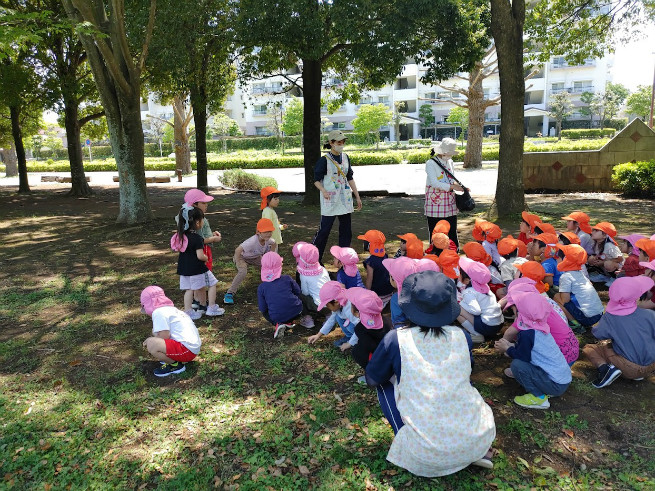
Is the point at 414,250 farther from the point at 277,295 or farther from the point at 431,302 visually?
the point at 431,302

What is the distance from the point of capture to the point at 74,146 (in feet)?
54.1

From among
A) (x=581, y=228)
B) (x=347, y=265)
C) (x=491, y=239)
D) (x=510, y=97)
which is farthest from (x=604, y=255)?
(x=510, y=97)

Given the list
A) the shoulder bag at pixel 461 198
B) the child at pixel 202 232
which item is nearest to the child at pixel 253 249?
the child at pixel 202 232

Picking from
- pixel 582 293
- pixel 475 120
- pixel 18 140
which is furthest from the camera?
pixel 475 120

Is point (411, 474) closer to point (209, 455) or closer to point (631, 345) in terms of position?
point (209, 455)

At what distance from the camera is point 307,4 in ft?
31.0

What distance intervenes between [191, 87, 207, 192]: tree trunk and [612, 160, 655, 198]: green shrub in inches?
465

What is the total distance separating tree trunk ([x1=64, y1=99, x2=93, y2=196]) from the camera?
16297 millimetres

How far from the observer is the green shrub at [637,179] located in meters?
12.4

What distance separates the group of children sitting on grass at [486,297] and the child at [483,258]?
1cm

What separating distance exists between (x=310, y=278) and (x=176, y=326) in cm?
133

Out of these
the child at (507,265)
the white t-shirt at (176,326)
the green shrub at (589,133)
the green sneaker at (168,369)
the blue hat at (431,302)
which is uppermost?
the green shrub at (589,133)

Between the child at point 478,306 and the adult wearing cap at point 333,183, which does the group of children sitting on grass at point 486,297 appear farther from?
the adult wearing cap at point 333,183

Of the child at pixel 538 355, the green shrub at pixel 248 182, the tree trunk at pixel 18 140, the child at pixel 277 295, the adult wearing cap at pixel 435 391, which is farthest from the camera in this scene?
the green shrub at pixel 248 182
